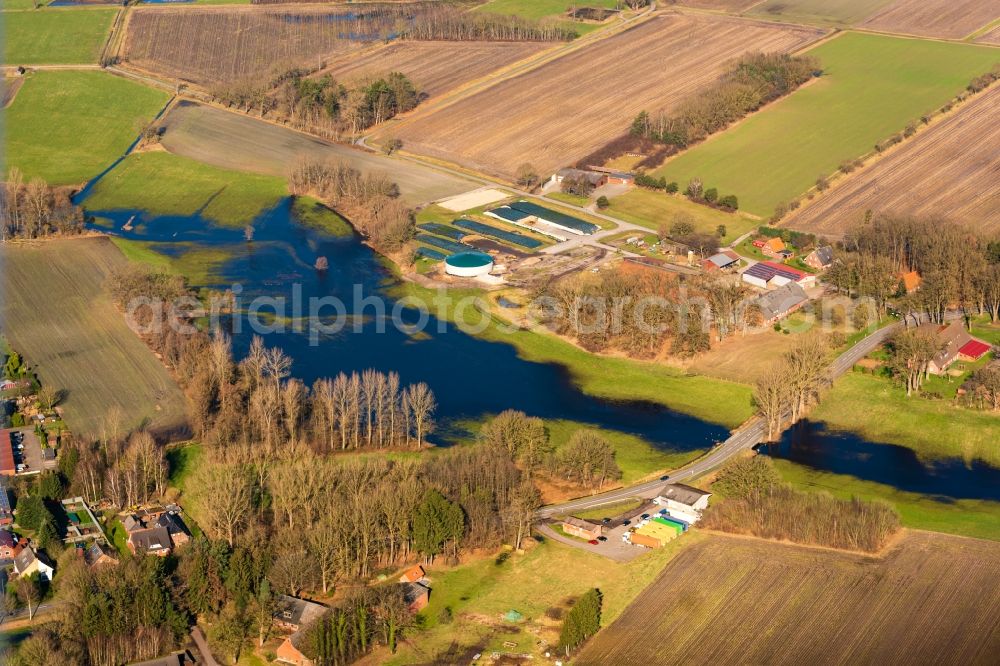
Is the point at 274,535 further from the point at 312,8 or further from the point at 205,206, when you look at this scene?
the point at 312,8

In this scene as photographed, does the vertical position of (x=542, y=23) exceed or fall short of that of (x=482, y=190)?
it exceeds it

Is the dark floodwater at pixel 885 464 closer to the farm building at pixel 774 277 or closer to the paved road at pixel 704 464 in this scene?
the paved road at pixel 704 464

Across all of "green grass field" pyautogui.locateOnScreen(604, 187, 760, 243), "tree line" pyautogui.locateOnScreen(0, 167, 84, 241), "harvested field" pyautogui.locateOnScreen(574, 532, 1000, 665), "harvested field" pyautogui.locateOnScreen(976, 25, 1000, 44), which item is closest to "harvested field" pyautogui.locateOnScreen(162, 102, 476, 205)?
"green grass field" pyautogui.locateOnScreen(604, 187, 760, 243)

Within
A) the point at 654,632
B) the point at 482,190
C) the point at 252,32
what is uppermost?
the point at 252,32

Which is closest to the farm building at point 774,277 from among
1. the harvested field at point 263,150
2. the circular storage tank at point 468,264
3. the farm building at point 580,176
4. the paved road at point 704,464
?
the paved road at point 704,464

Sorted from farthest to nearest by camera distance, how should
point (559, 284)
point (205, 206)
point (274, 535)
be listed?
point (205, 206)
point (559, 284)
point (274, 535)

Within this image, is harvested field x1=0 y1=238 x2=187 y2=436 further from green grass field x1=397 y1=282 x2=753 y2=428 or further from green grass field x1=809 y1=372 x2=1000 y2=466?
green grass field x1=809 y1=372 x2=1000 y2=466

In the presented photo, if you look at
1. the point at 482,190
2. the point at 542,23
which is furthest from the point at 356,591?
the point at 542,23
